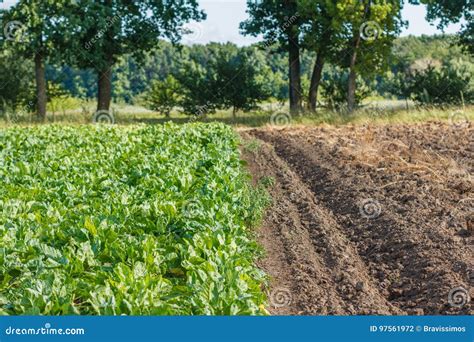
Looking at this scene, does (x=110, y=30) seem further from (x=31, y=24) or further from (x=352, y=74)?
(x=352, y=74)

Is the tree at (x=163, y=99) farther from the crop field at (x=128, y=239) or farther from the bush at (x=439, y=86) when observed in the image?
the crop field at (x=128, y=239)

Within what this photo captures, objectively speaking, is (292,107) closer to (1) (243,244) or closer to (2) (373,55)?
(2) (373,55)

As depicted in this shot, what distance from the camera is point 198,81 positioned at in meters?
34.0

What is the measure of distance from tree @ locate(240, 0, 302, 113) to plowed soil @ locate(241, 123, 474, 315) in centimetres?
1618

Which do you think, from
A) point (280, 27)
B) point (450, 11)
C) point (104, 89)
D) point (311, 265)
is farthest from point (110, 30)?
point (311, 265)

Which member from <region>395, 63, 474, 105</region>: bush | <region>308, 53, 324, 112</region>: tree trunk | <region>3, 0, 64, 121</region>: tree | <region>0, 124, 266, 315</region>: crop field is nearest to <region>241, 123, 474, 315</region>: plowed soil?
<region>0, 124, 266, 315</region>: crop field

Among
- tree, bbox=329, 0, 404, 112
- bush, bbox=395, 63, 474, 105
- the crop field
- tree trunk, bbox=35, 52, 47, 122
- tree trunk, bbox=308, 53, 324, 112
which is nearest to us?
the crop field

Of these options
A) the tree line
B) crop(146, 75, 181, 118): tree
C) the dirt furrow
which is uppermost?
the tree line

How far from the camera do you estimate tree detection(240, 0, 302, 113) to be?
2992cm

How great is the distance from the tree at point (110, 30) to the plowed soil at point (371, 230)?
14.1 m

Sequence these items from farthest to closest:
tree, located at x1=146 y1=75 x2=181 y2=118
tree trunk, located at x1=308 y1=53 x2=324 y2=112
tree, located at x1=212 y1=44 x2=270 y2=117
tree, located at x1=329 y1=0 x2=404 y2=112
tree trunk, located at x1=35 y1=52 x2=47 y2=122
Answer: tree, located at x1=146 y1=75 x2=181 y2=118 < tree, located at x1=212 y1=44 x2=270 y2=117 < tree trunk, located at x1=308 y1=53 x2=324 y2=112 < tree trunk, located at x1=35 y1=52 x2=47 y2=122 < tree, located at x1=329 y1=0 x2=404 y2=112

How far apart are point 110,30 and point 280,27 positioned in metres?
7.71

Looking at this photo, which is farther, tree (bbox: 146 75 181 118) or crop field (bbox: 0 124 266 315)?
tree (bbox: 146 75 181 118)

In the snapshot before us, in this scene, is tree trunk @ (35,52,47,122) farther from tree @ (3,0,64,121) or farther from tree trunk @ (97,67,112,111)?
tree trunk @ (97,67,112,111)
